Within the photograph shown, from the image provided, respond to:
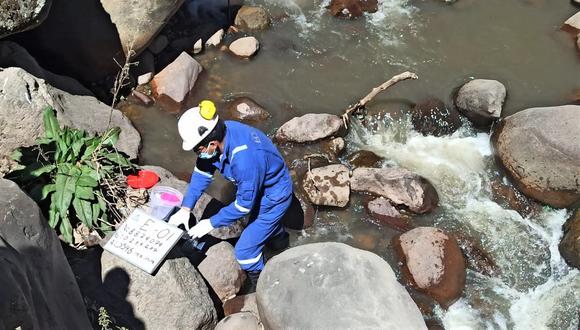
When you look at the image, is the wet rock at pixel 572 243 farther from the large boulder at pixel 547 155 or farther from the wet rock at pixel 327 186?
the wet rock at pixel 327 186

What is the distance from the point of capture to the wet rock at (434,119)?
8.76 meters

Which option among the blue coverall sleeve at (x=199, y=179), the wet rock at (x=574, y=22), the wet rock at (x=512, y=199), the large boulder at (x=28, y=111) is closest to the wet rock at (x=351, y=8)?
the wet rock at (x=574, y=22)

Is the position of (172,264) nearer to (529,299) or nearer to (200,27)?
(529,299)

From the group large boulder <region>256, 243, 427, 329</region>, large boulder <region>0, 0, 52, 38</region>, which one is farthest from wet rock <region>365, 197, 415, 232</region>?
large boulder <region>0, 0, 52, 38</region>

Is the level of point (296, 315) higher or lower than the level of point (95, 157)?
lower

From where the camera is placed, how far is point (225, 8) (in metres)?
10.2

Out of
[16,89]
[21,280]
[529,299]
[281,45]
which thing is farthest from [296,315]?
[281,45]

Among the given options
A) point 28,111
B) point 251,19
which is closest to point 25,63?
point 28,111

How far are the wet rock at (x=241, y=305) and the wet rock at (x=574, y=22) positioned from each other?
7.32 m

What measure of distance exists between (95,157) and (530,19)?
7677mm

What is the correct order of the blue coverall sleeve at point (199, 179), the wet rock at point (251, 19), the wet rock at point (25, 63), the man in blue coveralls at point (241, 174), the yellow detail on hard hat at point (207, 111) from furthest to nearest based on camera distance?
the wet rock at point (251, 19) → the wet rock at point (25, 63) → the blue coverall sleeve at point (199, 179) → the man in blue coveralls at point (241, 174) → the yellow detail on hard hat at point (207, 111)

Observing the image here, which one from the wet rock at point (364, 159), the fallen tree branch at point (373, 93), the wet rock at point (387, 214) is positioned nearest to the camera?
the wet rock at point (387, 214)

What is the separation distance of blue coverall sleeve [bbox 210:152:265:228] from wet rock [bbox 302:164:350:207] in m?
1.93

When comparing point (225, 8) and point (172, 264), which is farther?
point (225, 8)
